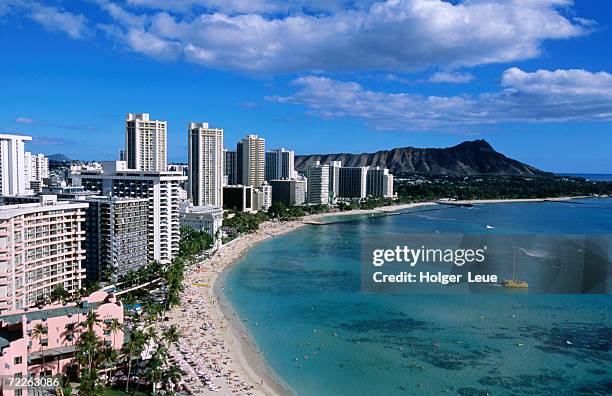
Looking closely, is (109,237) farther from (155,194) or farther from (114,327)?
(114,327)

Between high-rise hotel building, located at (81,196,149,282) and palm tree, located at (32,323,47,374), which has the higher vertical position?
high-rise hotel building, located at (81,196,149,282)

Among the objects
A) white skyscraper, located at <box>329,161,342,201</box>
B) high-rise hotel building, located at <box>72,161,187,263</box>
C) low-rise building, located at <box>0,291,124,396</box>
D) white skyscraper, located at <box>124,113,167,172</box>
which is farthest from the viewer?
white skyscraper, located at <box>329,161,342,201</box>

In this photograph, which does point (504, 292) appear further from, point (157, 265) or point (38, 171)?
point (38, 171)

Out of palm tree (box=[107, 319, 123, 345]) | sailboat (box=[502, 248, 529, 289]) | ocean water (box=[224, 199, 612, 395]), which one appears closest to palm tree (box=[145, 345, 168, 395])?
palm tree (box=[107, 319, 123, 345])

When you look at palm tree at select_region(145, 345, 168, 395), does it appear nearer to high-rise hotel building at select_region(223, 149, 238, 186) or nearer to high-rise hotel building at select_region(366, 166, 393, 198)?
high-rise hotel building at select_region(223, 149, 238, 186)

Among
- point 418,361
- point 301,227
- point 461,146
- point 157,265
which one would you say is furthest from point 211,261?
point 461,146

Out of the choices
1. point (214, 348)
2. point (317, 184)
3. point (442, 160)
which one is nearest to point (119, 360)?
point (214, 348)
